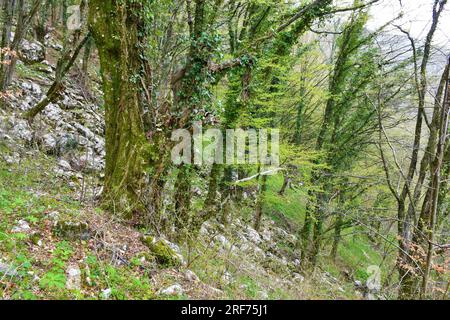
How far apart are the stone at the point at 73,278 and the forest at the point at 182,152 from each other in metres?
0.02

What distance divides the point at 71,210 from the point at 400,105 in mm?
10075

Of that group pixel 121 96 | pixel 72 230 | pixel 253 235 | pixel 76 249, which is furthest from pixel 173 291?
pixel 253 235

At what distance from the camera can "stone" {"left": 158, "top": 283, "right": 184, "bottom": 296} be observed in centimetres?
344

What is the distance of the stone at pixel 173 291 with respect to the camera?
11.3 feet

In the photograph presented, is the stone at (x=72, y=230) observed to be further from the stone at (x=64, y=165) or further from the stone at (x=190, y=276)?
the stone at (x=64, y=165)

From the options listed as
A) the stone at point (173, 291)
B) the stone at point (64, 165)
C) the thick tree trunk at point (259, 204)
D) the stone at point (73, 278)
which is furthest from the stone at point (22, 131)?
the thick tree trunk at point (259, 204)

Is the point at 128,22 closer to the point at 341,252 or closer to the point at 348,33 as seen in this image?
the point at 348,33

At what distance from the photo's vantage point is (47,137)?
773cm

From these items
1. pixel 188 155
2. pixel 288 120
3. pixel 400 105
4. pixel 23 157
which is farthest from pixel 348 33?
pixel 23 157

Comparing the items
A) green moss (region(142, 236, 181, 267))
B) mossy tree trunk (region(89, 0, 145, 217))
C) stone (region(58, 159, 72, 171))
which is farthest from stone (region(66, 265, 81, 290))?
stone (region(58, 159, 72, 171))

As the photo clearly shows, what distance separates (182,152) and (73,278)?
3.06 m

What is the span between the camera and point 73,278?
3.06 m

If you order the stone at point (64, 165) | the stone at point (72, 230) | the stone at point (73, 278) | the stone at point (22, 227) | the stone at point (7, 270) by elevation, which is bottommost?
the stone at point (73, 278)

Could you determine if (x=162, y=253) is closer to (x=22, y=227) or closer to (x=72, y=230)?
(x=72, y=230)
